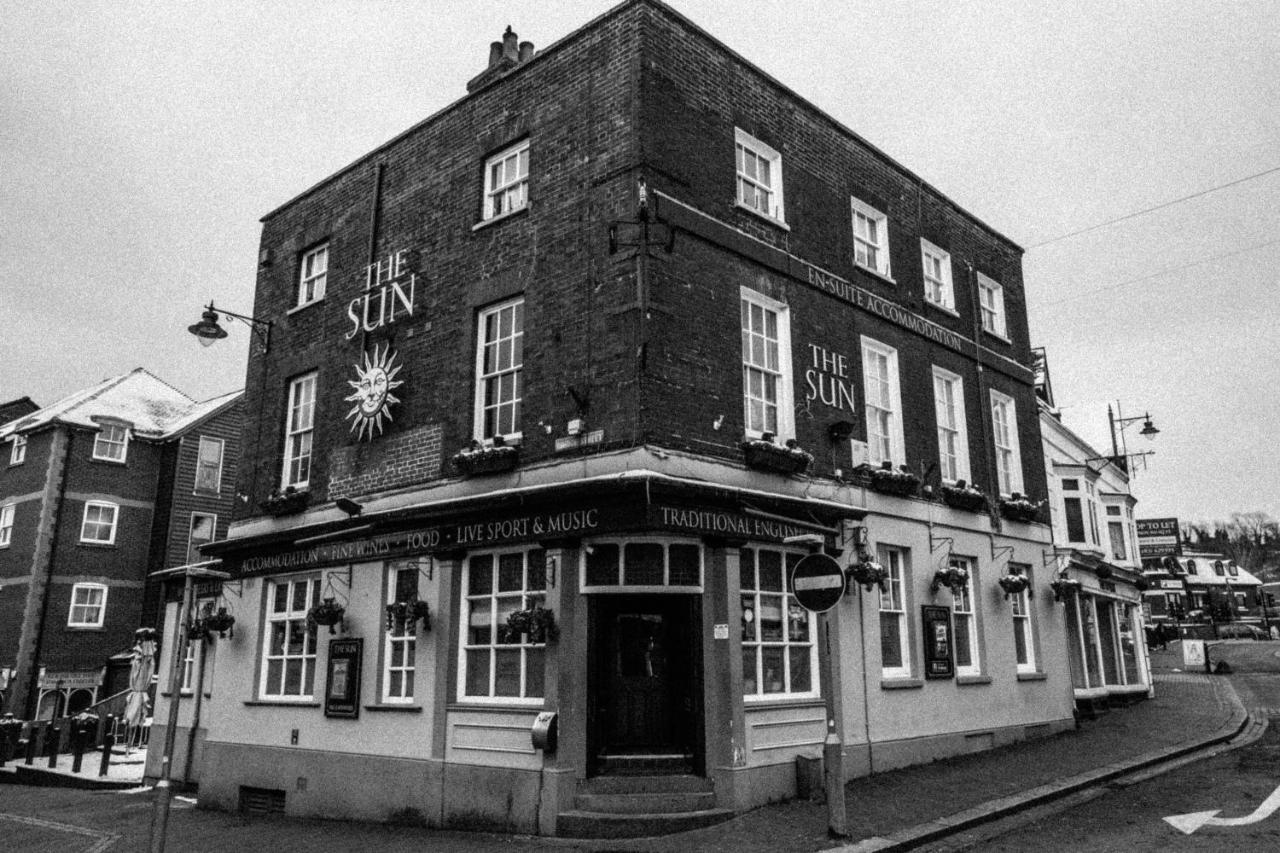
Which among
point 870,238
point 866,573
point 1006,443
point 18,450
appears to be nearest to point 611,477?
point 866,573

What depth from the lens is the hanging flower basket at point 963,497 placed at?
16.6 metres

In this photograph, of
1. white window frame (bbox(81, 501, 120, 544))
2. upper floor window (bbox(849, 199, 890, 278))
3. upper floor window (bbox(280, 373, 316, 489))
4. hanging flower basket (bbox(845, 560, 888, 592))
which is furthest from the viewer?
white window frame (bbox(81, 501, 120, 544))

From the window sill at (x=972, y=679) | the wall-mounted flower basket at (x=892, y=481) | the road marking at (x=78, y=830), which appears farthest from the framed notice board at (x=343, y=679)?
the window sill at (x=972, y=679)

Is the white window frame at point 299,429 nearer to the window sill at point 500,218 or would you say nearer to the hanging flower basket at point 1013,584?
the window sill at point 500,218

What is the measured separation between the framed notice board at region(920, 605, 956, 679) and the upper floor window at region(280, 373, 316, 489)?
1122 centimetres

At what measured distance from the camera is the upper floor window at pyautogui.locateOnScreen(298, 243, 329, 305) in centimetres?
1780

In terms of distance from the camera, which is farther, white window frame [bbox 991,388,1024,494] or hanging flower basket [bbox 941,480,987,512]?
white window frame [bbox 991,388,1024,494]

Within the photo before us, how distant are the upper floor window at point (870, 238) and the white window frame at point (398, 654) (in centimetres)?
942

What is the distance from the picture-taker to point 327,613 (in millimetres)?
14359

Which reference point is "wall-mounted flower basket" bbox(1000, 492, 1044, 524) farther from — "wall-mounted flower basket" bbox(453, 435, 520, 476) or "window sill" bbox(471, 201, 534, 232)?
"window sill" bbox(471, 201, 534, 232)

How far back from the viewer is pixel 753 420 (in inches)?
527

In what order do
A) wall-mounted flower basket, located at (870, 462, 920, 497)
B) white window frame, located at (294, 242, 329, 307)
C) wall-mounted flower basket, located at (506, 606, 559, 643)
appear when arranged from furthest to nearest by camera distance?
white window frame, located at (294, 242, 329, 307)
wall-mounted flower basket, located at (870, 462, 920, 497)
wall-mounted flower basket, located at (506, 606, 559, 643)

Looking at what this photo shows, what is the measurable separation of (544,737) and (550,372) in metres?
4.87

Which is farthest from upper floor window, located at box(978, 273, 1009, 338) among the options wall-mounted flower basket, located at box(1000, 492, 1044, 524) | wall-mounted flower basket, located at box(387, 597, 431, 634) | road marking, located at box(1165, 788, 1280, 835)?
wall-mounted flower basket, located at box(387, 597, 431, 634)
